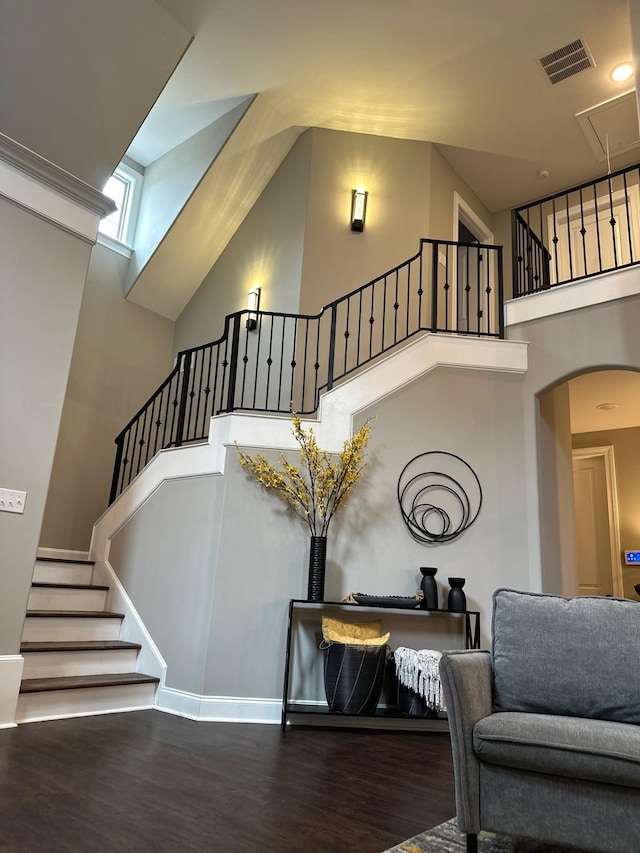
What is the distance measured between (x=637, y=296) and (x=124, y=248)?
525 cm

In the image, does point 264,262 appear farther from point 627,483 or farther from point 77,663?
point 627,483

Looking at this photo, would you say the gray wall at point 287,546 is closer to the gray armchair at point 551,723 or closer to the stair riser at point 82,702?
the stair riser at point 82,702

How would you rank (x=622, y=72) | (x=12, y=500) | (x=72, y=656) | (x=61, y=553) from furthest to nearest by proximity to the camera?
(x=61, y=553) → (x=622, y=72) → (x=72, y=656) → (x=12, y=500)

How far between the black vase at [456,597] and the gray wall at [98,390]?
3806mm

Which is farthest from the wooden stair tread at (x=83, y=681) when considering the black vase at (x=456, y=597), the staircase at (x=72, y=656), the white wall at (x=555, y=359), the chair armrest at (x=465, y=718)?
the white wall at (x=555, y=359)

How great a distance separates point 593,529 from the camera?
284 inches

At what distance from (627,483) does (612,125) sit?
4.04 metres

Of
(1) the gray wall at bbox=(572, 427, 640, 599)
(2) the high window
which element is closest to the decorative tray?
(1) the gray wall at bbox=(572, 427, 640, 599)

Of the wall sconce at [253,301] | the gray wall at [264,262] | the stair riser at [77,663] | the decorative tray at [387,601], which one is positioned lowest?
the stair riser at [77,663]

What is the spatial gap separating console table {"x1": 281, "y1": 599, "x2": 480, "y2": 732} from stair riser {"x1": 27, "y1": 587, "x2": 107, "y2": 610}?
1689 millimetres

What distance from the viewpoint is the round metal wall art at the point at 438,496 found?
4.26m

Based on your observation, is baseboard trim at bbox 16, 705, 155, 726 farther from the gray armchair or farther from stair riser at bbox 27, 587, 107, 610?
the gray armchair

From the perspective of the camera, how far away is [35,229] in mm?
3625

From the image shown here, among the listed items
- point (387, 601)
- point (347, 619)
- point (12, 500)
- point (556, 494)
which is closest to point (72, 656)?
point (12, 500)
